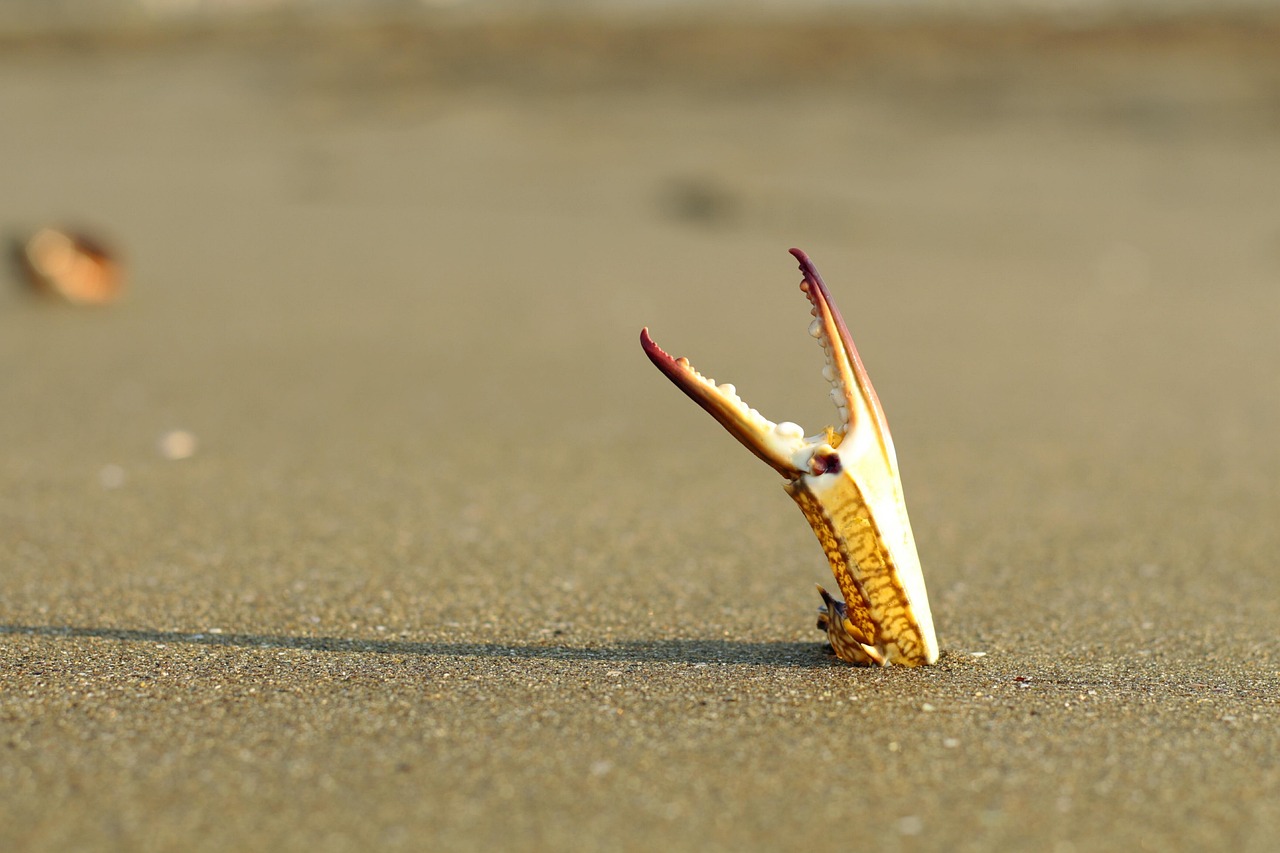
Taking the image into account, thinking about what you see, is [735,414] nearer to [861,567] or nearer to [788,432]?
[788,432]

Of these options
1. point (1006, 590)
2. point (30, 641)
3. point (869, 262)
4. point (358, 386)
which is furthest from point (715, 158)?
point (30, 641)

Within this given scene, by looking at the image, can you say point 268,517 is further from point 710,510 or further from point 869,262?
point 869,262

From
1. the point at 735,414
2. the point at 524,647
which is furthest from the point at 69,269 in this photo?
the point at 735,414

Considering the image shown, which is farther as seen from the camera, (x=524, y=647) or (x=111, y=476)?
(x=111, y=476)

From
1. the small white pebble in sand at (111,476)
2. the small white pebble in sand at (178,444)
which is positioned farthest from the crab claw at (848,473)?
the small white pebble in sand at (178,444)

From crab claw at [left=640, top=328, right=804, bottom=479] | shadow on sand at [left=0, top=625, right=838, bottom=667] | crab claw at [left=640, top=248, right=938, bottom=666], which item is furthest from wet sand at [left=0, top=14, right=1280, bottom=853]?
crab claw at [left=640, top=328, right=804, bottom=479]

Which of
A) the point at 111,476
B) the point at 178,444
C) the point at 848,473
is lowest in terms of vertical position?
the point at 848,473

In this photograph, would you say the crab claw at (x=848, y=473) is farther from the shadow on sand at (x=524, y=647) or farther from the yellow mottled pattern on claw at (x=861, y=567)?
the shadow on sand at (x=524, y=647)
